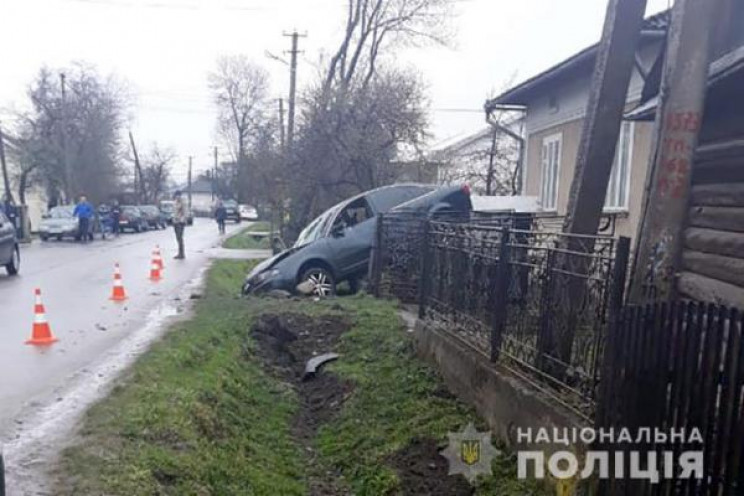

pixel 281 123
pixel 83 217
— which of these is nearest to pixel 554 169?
pixel 281 123

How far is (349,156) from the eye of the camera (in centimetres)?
1970

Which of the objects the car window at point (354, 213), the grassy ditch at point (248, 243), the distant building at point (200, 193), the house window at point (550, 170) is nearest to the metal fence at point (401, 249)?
the car window at point (354, 213)

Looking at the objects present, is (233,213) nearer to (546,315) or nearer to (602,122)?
(602,122)

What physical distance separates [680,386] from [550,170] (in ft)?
38.3

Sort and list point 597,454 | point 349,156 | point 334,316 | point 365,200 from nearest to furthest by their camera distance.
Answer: point 597,454 < point 334,316 < point 365,200 < point 349,156

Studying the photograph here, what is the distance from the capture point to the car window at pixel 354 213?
13227 millimetres

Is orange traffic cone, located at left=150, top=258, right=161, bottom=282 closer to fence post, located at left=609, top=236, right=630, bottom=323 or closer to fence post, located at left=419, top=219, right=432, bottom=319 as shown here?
fence post, located at left=419, top=219, right=432, bottom=319

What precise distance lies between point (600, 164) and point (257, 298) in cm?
812

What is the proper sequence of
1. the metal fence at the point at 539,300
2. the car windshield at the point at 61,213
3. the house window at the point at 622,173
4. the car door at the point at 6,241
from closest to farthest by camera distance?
the metal fence at the point at 539,300 < the house window at the point at 622,173 < the car door at the point at 6,241 < the car windshield at the point at 61,213

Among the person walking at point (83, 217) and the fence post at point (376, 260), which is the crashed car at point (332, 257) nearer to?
the fence post at point (376, 260)

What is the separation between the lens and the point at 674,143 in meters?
4.61

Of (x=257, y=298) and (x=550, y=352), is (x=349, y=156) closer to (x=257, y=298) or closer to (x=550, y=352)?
(x=257, y=298)

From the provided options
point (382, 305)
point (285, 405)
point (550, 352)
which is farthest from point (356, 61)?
point (550, 352)

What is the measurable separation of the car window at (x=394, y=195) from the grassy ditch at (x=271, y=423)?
4.32m
